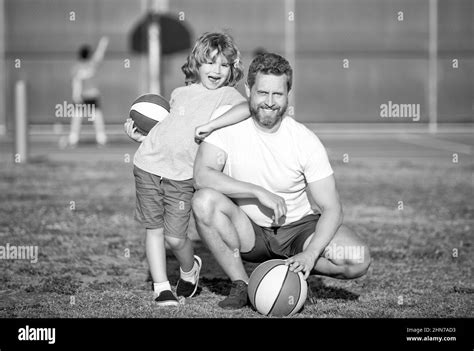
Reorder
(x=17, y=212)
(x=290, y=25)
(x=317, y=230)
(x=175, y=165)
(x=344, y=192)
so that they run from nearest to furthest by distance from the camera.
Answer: (x=317, y=230), (x=175, y=165), (x=17, y=212), (x=344, y=192), (x=290, y=25)

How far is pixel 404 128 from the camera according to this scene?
76.7ft

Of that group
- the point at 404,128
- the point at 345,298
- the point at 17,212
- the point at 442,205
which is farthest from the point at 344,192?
the point at 404,128

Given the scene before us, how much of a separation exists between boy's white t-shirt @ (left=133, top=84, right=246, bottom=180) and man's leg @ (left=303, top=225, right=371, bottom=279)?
3.08 ft

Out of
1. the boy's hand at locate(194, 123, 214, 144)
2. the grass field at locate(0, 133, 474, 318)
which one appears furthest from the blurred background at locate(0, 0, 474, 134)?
the boy's hand at locate(194, 123, 214, 144)

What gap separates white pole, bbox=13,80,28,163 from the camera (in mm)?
14602

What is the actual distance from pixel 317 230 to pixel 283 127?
670 millimetres

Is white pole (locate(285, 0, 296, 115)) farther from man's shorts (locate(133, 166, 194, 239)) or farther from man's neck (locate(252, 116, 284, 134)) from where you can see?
man's neck (locate(252, 116, 284, 134))

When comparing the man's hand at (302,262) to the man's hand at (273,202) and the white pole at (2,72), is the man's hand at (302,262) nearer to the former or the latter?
the man's hand at (273,202)

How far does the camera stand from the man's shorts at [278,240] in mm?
5656


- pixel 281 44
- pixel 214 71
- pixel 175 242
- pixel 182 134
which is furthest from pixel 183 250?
pixel 281 44

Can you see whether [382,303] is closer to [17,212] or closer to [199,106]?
[199,106]

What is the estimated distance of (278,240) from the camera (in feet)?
18.7

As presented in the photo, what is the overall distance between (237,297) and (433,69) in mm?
18928

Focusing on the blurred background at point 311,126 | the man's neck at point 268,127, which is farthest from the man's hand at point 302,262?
the man's neck at point 268,127
